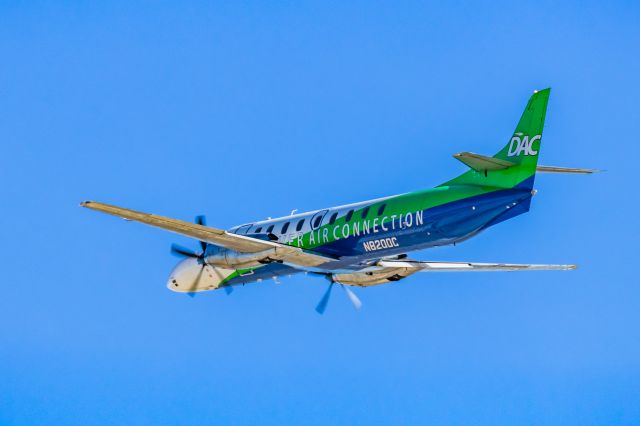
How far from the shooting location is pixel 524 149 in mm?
38938

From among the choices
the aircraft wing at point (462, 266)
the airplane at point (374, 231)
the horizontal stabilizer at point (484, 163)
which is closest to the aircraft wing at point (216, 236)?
the airplane at point (374, 231)

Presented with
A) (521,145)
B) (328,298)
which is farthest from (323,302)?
(521,145)

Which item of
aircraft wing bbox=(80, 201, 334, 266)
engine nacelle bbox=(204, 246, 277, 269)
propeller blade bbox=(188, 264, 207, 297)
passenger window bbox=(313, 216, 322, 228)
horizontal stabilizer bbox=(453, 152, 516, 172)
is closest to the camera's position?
horizontal stabilizer bbox=(453, 152, 516, 172)

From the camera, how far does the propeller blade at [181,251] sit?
4775 cm

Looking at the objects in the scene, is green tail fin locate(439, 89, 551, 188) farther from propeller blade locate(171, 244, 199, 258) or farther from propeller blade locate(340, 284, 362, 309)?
propeller blade locate(171, 244, 199, 258)

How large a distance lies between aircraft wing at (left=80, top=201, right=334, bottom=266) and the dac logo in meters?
8.95

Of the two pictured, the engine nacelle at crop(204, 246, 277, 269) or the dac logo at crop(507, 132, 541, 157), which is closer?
the dac logo at crop(507, 132, 541, 157)

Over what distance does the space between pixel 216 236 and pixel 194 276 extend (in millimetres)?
7330

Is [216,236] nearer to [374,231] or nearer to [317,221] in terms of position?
[317,221]

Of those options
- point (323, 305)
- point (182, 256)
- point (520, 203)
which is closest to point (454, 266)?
point (323, 305)

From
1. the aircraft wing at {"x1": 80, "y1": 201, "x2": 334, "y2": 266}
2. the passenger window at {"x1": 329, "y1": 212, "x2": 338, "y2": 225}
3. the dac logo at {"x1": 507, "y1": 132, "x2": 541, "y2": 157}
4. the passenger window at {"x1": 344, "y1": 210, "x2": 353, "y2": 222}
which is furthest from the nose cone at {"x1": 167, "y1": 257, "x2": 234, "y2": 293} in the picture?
the dac logo at {"x1": 507, "y1": 132, "x2": 541, "y2": 157}

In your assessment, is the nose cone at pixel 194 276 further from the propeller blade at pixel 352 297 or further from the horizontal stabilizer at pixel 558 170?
the horizontal stabilizer at pixel 558 170

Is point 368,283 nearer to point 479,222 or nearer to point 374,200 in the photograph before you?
point 374,200

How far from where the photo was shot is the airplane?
39.0 m
